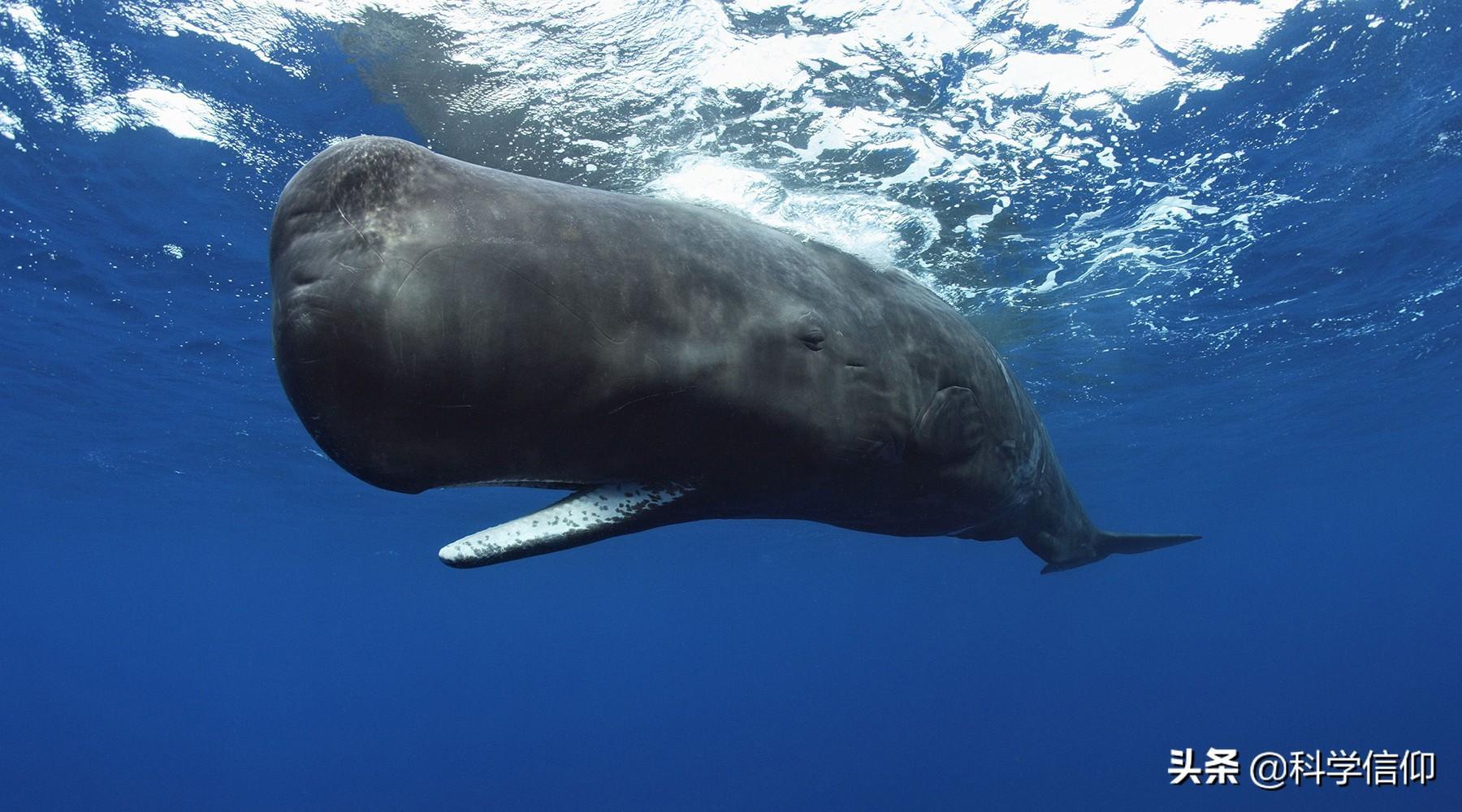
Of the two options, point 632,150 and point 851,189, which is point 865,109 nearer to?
point 851,189

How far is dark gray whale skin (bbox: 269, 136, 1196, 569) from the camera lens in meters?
→ 1.93

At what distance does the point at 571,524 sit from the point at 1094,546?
7.06 m

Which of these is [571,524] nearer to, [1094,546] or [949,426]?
[949,426]

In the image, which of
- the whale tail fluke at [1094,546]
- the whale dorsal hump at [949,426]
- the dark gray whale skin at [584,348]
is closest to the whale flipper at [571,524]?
the dark gray whale skin at [584,348]

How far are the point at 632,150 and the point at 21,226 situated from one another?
10835mm

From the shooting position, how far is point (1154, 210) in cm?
1309

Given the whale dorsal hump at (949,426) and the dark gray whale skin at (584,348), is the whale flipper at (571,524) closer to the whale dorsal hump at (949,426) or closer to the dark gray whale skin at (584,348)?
the dark gray whale skin at (584,348)

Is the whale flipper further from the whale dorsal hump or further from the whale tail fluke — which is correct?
the whale tail fluke

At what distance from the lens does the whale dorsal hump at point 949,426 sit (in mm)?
3938

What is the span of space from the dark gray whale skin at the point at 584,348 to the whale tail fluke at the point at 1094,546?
4003 mm

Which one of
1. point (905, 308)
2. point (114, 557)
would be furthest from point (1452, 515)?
point (114, 557)

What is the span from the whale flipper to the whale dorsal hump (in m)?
1.55

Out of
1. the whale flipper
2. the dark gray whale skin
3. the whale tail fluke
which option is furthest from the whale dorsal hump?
the whale tail fluke

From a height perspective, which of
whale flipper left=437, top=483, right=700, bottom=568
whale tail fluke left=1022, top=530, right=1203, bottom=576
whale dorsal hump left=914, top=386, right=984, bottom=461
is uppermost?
whale dorsal hump left=914, top=386, right=984, bottom=461
